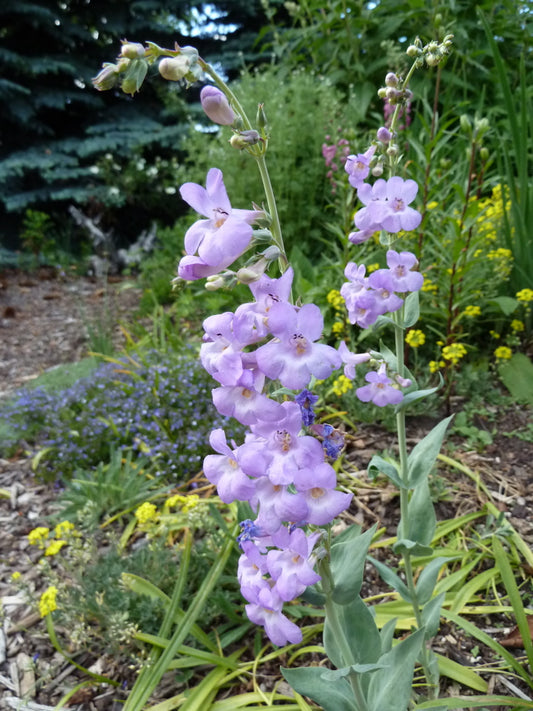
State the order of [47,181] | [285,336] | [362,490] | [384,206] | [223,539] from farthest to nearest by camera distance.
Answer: [47,181] < [362,490] < [223,539] < [384,206] < [285,336]

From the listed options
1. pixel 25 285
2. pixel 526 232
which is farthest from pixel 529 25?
pixel 25 285

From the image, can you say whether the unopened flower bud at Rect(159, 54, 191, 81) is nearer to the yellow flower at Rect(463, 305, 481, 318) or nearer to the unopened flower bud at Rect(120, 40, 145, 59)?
the unopened flower bud at Rect(120, 40, 145, 59)

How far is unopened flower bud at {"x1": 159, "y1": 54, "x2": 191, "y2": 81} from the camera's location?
30.1 inches

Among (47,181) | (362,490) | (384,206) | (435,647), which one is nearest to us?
(384,206)

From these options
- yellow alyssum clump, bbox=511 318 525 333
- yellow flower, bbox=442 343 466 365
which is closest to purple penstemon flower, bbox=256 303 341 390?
yellow flower, bbox=442 343 466 365

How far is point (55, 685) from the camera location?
1.75m

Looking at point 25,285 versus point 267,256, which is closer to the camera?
point 267,256

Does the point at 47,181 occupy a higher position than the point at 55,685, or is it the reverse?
the point at 47,181

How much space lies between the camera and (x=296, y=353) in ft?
2.58

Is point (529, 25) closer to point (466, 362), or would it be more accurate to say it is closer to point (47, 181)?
point (466, 362)

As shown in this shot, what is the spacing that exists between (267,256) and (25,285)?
6.21m

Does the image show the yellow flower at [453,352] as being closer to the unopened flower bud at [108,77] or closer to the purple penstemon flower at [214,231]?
the purple penstemon flower at [214,231]

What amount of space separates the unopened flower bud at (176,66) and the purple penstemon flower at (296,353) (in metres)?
0.37

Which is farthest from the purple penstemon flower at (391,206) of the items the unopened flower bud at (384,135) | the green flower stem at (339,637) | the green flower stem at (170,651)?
the green flower stem at (170,651)
